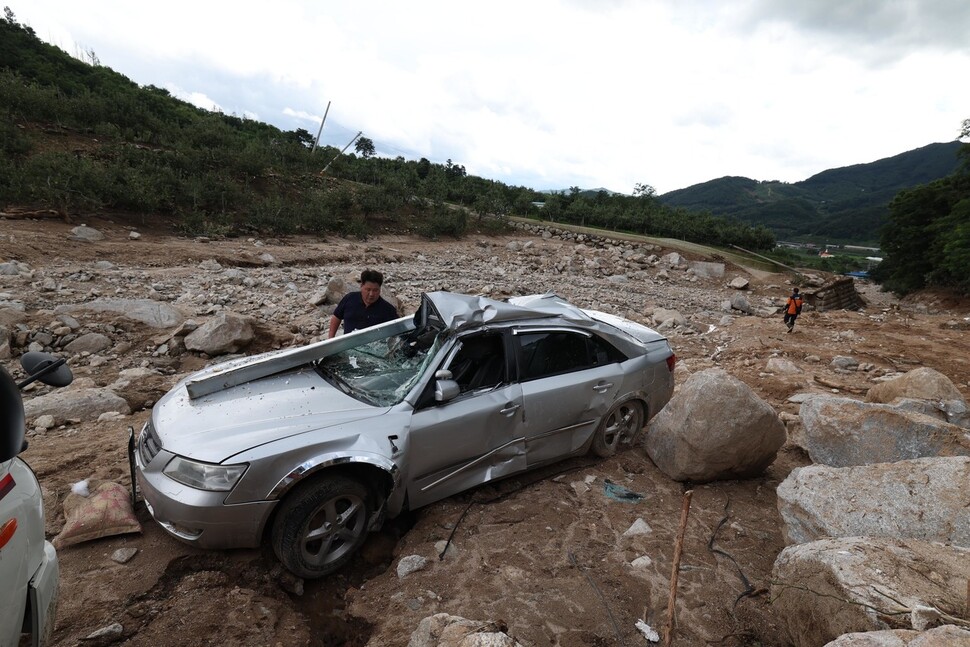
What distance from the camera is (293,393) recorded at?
3215mm

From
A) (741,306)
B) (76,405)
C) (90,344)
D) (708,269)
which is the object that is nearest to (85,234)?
(90,344)

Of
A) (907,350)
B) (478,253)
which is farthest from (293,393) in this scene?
(478,253)

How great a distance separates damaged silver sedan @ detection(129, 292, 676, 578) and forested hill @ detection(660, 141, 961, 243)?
113m

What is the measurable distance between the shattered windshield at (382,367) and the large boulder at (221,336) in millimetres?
3568

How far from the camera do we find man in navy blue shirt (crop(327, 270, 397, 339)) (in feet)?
15.6

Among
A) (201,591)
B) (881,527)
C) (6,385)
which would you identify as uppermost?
(6,385)

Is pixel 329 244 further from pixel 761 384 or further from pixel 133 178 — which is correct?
pixel 761 384

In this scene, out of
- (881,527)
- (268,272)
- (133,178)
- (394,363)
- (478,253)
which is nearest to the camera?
(881,527)

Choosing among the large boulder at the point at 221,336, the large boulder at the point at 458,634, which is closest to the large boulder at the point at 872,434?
the large boulder at the point at 458,634

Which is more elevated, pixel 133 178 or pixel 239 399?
pixel 133 178

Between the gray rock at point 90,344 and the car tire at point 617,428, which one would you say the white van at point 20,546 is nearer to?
the car tire at point 617,428

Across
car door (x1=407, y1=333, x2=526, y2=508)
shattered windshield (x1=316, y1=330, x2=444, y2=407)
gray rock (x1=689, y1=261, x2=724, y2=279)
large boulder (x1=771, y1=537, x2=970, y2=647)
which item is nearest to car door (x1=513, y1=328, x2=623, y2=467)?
car door (x1=407, y1=333, x2=526, y2=508)

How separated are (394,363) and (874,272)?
40165mm

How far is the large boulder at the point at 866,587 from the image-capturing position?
6.06 ft
